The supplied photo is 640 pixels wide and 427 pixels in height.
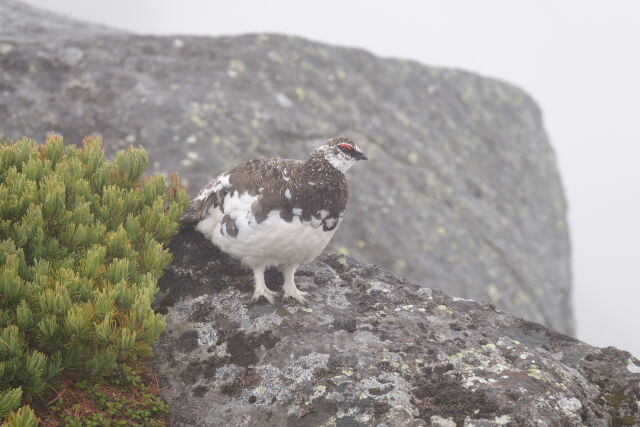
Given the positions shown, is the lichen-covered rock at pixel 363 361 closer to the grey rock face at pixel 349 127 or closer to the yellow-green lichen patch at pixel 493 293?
the grey rock face at pixel 349 127

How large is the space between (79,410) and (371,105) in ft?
34.6

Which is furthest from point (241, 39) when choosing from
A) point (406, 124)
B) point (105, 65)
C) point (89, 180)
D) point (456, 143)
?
point (89, 180)

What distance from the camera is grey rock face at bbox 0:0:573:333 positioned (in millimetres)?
9953

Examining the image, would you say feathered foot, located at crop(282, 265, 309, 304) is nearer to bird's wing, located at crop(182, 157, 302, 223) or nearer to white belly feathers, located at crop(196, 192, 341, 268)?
white belly feathers, located at crop(196, 192, 341, 268)

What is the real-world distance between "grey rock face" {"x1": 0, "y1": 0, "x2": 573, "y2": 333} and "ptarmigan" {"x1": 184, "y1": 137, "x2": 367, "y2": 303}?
4486 mm

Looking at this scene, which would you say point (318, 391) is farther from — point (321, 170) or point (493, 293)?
point (493, 293)

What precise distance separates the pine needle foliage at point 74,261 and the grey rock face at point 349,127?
411cm

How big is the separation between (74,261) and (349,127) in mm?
8621

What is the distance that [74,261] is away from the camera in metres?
4.28

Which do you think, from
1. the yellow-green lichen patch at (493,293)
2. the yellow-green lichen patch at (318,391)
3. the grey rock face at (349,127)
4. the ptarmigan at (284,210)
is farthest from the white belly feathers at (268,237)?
the yellow-green lichen patch at (493,293)

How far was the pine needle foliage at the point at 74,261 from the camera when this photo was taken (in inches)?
139

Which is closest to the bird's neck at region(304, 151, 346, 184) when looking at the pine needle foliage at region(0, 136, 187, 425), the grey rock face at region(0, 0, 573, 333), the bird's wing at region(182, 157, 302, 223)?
the bird's wing at region(182, 157, 302, 223)

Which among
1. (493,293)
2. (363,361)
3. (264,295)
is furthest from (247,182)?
(493,293)

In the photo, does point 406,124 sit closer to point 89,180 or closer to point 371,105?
point 371,105
